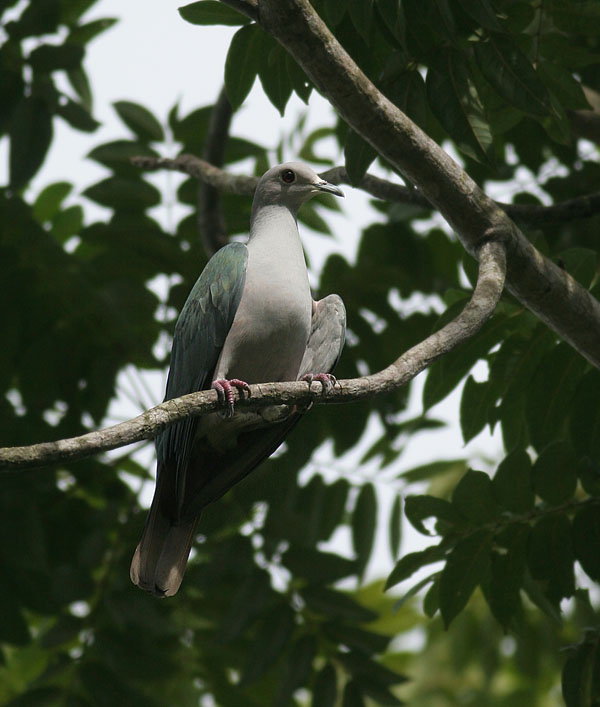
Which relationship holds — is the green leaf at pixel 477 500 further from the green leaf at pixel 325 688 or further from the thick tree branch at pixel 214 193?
the thick tree branch at pixel 214 193

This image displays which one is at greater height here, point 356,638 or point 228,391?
point 228,391

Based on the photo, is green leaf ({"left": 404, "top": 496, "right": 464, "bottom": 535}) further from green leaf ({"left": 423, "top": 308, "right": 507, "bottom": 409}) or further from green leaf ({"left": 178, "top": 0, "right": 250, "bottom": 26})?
green leaf ({"left": 178, "top": 0, "right": 250, "bottom": 26})

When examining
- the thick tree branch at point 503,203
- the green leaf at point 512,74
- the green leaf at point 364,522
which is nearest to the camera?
the green leaf at point 512,74

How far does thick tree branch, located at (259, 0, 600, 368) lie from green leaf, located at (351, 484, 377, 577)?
2254 mm

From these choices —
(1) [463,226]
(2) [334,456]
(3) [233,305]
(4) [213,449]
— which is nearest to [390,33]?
(1) [463,226]

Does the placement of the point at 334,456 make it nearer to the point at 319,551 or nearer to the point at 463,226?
the point at 319,551

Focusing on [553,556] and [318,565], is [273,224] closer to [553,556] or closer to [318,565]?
[553,556]

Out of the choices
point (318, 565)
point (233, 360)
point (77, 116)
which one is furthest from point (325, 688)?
point (77, 116)

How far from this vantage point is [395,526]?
18.5 feet

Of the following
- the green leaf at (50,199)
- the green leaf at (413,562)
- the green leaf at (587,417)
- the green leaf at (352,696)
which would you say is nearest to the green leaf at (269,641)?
the green leaf at (352,696)

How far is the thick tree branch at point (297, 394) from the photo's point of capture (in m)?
2.29

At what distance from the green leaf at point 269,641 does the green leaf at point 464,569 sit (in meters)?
1.46

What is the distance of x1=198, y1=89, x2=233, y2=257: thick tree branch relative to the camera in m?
5.52

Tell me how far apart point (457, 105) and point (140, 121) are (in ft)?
9.37
